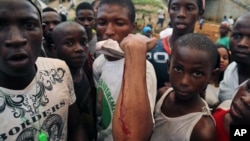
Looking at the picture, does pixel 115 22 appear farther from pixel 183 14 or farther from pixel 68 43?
pixel 183 14

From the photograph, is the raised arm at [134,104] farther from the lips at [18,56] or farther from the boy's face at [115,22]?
the boy's face at [115,22]

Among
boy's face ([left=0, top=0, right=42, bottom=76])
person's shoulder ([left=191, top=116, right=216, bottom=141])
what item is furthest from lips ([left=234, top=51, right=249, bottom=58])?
boy's face ([left=0, top=0, right=42, bottom=76])

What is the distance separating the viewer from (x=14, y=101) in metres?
1.62

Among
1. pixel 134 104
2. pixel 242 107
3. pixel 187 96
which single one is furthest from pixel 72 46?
pixel 242 107

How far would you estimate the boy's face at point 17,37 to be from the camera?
1.55 m

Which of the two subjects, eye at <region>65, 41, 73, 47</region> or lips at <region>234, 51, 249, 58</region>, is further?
eye at <region>65, 41, 73, 47</region>

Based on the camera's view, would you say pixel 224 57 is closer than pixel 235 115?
No

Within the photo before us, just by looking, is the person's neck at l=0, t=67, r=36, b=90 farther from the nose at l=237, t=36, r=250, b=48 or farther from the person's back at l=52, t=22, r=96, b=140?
the nose at l=237, t=36, r=250, b=48

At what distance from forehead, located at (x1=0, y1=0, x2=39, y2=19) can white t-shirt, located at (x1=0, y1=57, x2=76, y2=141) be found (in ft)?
1.23

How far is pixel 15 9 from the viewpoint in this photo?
5.26ft

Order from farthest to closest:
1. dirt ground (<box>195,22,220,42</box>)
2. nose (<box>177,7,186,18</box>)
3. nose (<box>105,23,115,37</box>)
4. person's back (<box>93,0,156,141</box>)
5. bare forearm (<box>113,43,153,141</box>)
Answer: dirt ground (<box>195,22,220,42</box>), nose (<box>177,7,186,18</box>), nose (<box>105,23,115,37</box>), person's back (<box>93,0,156,141</box>), bare forearm (<box>113,43,153,141</box>)

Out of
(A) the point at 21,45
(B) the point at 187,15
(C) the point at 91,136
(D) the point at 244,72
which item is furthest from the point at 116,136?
(B) the point at 187,15

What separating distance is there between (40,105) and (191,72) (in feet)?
3.30

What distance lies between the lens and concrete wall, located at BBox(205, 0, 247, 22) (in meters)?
27.6
